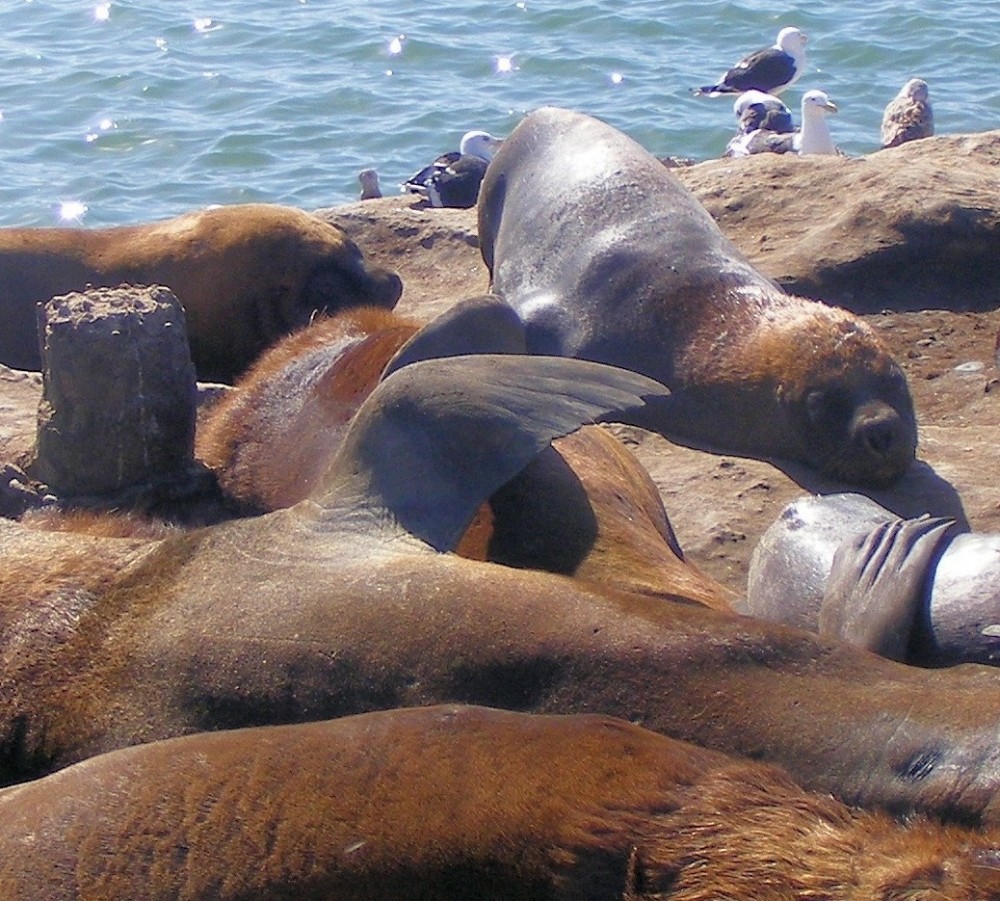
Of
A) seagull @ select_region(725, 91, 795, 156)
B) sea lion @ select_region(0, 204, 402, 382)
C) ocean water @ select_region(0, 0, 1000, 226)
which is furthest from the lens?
ocean water @ select_region(0, 0, 1000, 226)

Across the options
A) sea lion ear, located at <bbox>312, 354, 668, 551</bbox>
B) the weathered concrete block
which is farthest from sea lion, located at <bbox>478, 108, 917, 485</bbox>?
sea lion ear, located at <bbox>312, 354, 668, 551</bbox>

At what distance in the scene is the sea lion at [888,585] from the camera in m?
Result: 3.42

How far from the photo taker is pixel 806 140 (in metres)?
12.1

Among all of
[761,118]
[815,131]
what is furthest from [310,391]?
[761,118]

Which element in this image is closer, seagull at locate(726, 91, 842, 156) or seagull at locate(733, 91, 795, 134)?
seagull at locate(726, 91, 842, 156)

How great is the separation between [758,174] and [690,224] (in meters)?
1.91

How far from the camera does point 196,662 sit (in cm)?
302

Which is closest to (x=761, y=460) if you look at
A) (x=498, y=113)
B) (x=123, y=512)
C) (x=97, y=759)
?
(x=123, y=512)

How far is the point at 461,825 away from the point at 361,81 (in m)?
16.6

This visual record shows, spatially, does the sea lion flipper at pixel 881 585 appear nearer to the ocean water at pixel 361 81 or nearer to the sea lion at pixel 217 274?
the sea lion at pixel 217 274

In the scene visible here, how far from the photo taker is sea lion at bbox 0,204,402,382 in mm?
6223

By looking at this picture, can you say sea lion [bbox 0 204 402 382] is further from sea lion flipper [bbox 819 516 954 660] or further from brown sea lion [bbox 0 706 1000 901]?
brown sea lion [bbox 0 706 1000 901]

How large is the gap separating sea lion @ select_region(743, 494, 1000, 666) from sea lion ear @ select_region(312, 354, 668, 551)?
590 mm

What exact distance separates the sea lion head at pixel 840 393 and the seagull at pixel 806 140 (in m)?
5.86
